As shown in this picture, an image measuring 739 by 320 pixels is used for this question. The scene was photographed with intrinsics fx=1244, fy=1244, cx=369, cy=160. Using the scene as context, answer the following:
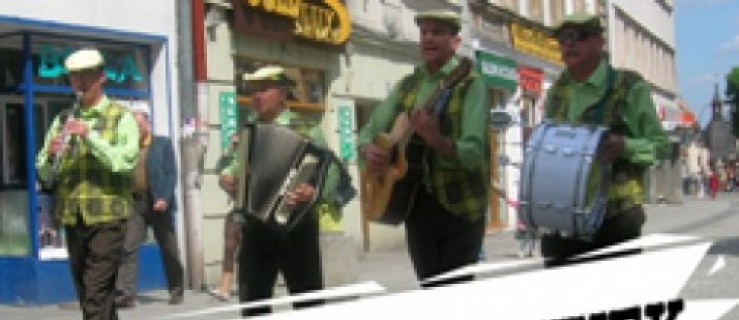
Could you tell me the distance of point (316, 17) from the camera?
16.7 meters

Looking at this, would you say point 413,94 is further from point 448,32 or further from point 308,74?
point 308,74

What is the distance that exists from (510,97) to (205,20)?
1338cm

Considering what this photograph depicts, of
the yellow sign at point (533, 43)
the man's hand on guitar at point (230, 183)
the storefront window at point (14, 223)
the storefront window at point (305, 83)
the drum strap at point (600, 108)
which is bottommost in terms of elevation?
the storefront window at point (14, 223)

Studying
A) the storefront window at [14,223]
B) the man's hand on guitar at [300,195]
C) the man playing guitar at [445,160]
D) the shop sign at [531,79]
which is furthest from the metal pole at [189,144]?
the shop sign at [531,79]

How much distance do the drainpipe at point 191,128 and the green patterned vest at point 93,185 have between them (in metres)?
6.74

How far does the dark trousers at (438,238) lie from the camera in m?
5.50

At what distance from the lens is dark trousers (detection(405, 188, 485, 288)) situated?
18.0 ft

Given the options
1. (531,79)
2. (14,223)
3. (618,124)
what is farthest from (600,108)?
(531,79)

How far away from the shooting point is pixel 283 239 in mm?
6453

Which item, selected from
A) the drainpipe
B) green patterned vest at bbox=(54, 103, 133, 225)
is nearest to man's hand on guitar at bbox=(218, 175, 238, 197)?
green patterned vest at bbox=(54, 103, 133, 225)

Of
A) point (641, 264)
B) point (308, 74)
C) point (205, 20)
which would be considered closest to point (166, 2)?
point (205, 20)

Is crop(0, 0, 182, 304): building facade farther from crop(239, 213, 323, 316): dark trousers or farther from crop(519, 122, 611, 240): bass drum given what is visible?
crop(519, 122, 611, 240): bass drum

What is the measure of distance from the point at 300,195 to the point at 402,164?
1.12 metres

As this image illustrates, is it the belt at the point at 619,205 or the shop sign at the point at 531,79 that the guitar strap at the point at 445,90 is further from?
the shop sign at the point at 531,79
